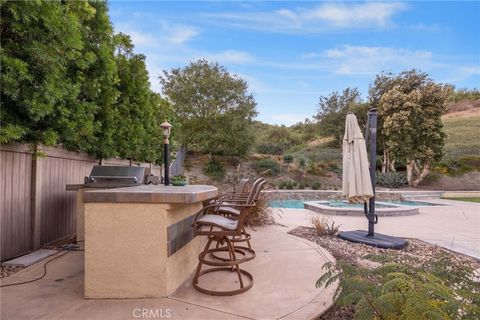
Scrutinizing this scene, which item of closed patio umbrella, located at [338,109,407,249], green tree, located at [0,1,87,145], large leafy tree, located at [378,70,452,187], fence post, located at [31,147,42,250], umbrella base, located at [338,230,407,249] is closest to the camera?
green tree, located at [0,1,87,145]

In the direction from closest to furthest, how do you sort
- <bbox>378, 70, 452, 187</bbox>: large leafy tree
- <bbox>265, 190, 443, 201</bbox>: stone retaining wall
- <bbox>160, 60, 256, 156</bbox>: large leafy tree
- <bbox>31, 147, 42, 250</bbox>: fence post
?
<bbox>31, 147, 42, 250</bbox>: fence post → <bbox>265, 190, 443, 201</bbox>: stone retaining wall → <bbox>378, 70, 452, 187</bbox>: large leafy tree → <bbox>160, 60, 256, 156</bbox>: large leafy tree

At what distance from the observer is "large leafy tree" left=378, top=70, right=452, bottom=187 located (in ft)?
50.9

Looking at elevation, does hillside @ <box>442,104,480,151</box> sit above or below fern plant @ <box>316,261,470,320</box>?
above

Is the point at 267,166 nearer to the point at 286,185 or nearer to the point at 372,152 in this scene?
the point at 286,185

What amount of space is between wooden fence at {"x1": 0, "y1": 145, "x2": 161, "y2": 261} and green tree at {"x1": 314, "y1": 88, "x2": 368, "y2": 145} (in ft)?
65.1

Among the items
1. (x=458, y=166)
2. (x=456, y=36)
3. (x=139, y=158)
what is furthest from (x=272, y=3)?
(x=458, y=166)

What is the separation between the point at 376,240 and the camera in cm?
462

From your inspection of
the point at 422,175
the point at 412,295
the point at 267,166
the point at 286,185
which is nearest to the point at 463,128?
the point at 422,175

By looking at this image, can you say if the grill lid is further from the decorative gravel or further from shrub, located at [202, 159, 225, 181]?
shrub, located at [202, 159, 225, 181]

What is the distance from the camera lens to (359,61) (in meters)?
13.6

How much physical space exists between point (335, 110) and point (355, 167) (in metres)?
18.8

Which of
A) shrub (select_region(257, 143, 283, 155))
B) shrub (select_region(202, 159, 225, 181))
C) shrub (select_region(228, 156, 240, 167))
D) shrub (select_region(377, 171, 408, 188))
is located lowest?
shrub (select_region(377, 171, 408, 188))

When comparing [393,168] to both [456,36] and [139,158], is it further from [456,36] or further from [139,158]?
[139,158]

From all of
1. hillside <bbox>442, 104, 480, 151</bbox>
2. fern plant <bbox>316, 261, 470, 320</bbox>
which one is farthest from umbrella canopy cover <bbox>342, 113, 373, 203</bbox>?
hillside <bbox>442, 104, 480, 151</bbox>
